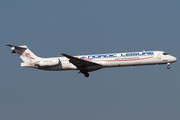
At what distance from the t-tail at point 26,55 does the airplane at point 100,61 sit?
0.15 meters

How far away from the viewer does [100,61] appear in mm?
43781

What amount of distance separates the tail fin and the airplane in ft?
2.09

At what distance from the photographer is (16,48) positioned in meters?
46.1

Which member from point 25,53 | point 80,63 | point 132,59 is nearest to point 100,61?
point 80,63

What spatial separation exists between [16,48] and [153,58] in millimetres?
19714

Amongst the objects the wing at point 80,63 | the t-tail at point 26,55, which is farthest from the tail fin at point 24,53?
the wing at point 80,63

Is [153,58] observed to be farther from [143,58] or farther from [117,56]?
[117,56]

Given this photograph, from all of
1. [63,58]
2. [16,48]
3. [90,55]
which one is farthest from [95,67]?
[16,48]

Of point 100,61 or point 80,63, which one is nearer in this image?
point 80,63

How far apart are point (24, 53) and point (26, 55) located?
452mm

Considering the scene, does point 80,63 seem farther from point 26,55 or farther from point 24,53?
point 24,53

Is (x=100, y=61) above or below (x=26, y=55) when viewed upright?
below

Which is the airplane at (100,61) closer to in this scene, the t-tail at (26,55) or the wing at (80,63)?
the wing at (80,63)

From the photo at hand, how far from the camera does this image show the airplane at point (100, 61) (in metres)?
43.2
